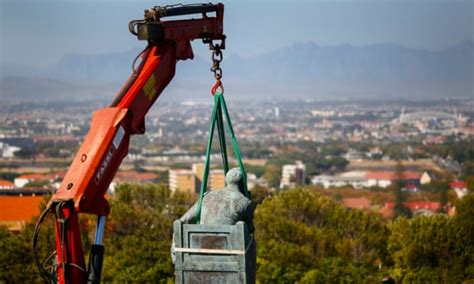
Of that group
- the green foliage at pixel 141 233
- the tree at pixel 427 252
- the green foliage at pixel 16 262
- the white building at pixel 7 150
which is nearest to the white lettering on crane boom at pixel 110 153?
the green foliage at pixel 141 233

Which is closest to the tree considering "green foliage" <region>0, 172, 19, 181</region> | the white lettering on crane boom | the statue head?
the statue head

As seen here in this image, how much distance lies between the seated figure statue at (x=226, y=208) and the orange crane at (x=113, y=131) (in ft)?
4.54

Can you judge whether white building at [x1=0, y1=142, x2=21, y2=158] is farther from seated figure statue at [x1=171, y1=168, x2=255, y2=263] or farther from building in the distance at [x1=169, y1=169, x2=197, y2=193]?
seated figure statue at [x1=171, y1=168, x2=255, y2=263]

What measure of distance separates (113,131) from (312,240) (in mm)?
36358

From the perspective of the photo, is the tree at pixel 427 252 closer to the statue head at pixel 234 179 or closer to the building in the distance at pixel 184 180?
the statue head at pixel 234 179

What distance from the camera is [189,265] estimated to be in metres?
17.5

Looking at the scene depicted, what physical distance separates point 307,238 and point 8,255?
13666 mm

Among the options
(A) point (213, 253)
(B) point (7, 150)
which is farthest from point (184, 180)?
(A) point (213, 253)

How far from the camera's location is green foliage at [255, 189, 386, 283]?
45000mm

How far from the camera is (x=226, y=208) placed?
58.9ft

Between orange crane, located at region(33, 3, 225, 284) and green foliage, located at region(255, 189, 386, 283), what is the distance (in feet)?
77.1

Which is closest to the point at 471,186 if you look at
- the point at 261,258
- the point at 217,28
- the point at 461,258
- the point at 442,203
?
the point at 442,203

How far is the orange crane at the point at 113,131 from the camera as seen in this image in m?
17.3

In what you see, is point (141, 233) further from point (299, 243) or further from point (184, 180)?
point (184, 180)
